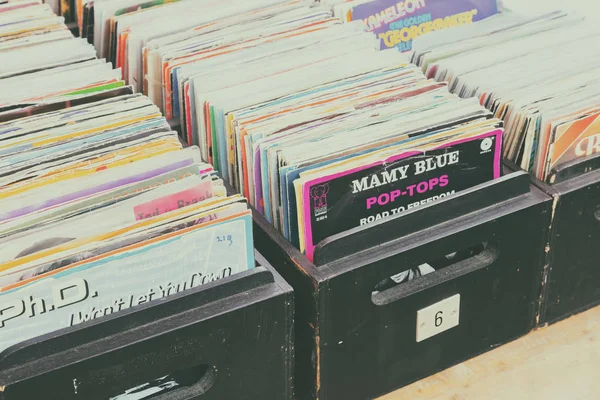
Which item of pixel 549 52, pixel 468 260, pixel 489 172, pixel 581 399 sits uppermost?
pixel 549 52

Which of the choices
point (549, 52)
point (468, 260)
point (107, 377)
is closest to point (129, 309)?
point (107, 377)

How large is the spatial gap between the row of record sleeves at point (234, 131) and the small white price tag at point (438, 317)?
0.19 feet

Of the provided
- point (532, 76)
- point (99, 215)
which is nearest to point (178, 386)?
point (99, 215)

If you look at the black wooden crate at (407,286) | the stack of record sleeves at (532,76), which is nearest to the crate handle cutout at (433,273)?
the black wooden crate at (407,286)

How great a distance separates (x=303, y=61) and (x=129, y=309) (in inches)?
18.6

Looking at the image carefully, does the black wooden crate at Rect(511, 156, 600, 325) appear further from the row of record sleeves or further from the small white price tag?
the small white price tag

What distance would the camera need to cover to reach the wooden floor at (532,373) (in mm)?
1158

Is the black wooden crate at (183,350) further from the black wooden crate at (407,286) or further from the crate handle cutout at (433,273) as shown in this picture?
the crate handle cutout at (433,273)

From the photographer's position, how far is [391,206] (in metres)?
1.06

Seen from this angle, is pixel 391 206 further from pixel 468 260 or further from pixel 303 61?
pixel 303 61

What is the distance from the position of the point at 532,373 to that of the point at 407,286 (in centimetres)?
25

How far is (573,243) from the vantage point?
1.18m

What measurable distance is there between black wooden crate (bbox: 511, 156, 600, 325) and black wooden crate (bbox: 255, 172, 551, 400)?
23mm

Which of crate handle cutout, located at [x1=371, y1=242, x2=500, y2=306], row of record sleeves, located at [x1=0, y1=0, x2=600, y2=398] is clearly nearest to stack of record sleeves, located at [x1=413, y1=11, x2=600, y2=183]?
row of record sleeves, located at [x1=0, y1=0, x2=600, y2=398]
